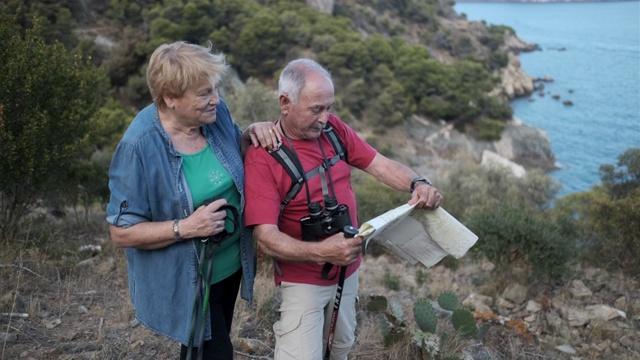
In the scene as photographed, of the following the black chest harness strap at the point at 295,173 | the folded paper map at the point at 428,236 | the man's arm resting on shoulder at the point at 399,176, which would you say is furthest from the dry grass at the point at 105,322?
the black chest harness strap at the point at 295,173

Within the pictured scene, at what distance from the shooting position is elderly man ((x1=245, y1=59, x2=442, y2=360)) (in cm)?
284

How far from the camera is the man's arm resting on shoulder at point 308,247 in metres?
2.69

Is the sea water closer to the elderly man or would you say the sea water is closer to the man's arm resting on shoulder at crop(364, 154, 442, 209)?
the man's arm resting on shoulder at crop(364, 154, 442, 209)

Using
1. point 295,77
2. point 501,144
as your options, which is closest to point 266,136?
point 295,77

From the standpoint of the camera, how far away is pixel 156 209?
8.76ft

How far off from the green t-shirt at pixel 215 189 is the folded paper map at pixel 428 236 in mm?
778

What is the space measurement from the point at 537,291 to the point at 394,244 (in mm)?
5620

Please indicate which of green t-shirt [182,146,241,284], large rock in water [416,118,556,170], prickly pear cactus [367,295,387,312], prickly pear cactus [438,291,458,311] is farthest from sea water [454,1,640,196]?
green t-shirt [182,146,241,284]

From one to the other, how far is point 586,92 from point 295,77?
62803 millimetres

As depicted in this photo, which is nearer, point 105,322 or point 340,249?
point 340,249

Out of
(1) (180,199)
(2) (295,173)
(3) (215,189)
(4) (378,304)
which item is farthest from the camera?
(4) (378,304)

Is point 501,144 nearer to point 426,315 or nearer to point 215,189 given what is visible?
point 426,315

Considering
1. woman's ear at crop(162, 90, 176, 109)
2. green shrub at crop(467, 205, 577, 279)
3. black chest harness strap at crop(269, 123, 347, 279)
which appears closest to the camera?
woman's ear at crop(162, 90, 176, 109)

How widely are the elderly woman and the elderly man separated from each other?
Answer: 13 cm
